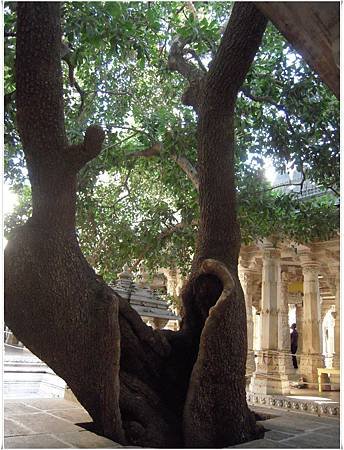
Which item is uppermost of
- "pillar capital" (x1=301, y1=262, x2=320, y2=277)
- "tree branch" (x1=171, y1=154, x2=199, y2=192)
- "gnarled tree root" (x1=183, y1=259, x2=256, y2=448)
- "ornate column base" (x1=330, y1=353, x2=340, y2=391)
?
"tree branch" (x1=171, y1=154, x2=199, y2=192)

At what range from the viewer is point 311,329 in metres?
12.4

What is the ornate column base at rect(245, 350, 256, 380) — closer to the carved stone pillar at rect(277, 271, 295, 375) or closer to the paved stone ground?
the carved stone pillar at rect(277, 271, 295, 375)

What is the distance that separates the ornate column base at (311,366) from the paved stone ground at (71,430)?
5458 mm

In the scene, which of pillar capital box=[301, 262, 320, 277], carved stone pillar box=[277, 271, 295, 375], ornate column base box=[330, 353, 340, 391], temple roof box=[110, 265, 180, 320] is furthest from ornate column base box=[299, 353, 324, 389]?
temple roof box=[110, 265, 180, 320]

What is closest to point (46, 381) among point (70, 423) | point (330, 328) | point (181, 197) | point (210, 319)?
point (181, 197)

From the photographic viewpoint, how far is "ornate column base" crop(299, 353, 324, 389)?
39.9 feet

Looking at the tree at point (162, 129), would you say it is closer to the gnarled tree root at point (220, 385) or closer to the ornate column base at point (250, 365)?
the gnarled tree root at point (220, 385)

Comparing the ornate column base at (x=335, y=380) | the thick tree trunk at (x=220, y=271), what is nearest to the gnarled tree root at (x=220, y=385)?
the thick tree trunk at (x=220, y=271)

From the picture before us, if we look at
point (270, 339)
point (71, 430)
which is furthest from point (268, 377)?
point (71, 430)

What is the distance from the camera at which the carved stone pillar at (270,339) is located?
35.2ft

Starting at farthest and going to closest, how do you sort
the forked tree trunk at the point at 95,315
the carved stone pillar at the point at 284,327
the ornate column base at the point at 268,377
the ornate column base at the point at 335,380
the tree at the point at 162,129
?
1. the carved stone pillar at the point at 284,327
2. the ornate column base at the point at 335,380
3. the ornate column base at the point at 268,377
4. the tree at the point at 162,129
5. the forked tree trunk at the point at 95,315

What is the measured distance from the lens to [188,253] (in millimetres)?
10250

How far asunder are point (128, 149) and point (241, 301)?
4.56 meters

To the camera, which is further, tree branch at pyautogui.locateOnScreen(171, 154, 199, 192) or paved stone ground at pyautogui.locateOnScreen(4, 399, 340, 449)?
tree branch at pyautogui.locateOnScreen(171, 154, 199, 192)
